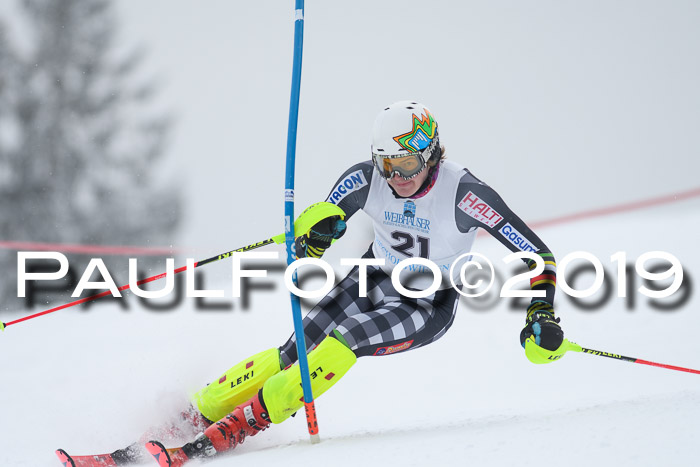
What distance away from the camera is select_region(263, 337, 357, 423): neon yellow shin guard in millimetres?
2529

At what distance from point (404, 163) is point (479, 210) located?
378mm

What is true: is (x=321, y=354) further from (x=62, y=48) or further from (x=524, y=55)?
(x=62, y=48)

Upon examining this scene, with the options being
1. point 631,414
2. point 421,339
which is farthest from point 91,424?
point 631,414

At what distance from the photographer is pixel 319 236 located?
2.88 metres

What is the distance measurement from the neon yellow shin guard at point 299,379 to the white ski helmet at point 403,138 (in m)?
0.76

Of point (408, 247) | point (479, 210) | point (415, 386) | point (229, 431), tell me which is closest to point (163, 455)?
point (229, 431)

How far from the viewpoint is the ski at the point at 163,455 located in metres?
2.40

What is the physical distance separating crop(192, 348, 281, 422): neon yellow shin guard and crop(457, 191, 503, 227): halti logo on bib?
104cm

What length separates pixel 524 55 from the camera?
11.2m

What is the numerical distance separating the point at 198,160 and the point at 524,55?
7.31m

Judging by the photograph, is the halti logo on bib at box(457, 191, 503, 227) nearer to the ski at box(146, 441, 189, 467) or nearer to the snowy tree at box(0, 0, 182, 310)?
the ski at box(146, 441, 189, 467)

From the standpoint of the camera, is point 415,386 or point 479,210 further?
point 415,386

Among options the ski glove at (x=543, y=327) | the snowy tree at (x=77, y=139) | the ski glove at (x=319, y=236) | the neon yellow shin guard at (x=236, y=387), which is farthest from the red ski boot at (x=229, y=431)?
the snowy tree at (x=77, y=139)

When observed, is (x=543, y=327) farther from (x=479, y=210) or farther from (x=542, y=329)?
(x=479, y=210)
